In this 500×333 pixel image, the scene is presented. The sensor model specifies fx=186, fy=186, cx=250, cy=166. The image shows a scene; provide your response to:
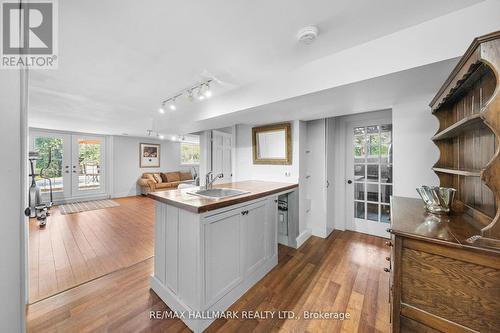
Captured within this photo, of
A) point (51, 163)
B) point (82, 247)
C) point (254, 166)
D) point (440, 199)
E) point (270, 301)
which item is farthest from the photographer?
point (51, 163)

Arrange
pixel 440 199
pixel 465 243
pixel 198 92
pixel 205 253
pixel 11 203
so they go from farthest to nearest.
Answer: pixel 198 92
pixel 205 253
pixel 440 199
pixel 11 203
pixel 465 243

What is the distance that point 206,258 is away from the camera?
1.54 metres

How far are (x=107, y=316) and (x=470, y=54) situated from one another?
3.05m

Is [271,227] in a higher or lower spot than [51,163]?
lower

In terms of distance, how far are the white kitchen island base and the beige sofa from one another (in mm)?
5345

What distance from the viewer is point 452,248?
0.85m

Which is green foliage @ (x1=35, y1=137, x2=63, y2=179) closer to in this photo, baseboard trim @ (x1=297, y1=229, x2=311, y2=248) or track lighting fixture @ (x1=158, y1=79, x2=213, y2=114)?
track lighting fixture @ (x1=158, y1=79, x2=213, y2=114)

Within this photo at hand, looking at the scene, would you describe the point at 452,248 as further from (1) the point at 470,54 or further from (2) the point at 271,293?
(2) the point at 271,293

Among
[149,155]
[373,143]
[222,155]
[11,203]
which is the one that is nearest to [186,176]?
[149,155]

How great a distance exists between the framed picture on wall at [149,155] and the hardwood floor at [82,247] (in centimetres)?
307

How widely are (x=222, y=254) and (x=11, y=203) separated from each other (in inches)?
54.1

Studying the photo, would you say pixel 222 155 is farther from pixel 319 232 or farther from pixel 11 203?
pixel 11 203

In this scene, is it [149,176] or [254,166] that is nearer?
[254,166]

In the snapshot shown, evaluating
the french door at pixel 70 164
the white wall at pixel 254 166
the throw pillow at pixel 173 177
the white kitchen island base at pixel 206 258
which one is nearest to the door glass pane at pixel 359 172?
the white wall at pixel 254 166
